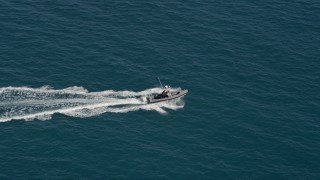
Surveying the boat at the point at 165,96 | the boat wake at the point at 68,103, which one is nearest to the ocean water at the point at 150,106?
the boat wake at the point at 68,103

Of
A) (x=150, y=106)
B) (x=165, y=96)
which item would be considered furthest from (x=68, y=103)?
(x=165, y=96)

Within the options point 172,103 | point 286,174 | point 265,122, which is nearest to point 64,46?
point 172,103

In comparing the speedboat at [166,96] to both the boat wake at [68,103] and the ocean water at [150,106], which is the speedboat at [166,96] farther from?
the ocean water at [150,106]

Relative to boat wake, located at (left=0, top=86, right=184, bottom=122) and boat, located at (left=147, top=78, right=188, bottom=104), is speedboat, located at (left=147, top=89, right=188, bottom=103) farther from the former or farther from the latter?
boat wake, located at (left=0, top=86, right=184, bottom=122)

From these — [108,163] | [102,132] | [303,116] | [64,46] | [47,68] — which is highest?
[64,46]

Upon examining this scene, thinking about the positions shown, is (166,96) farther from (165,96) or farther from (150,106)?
(150,106)

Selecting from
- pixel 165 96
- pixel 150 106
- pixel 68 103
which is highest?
pixel 165 96

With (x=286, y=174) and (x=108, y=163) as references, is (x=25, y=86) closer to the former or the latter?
(x=108, y=163)
